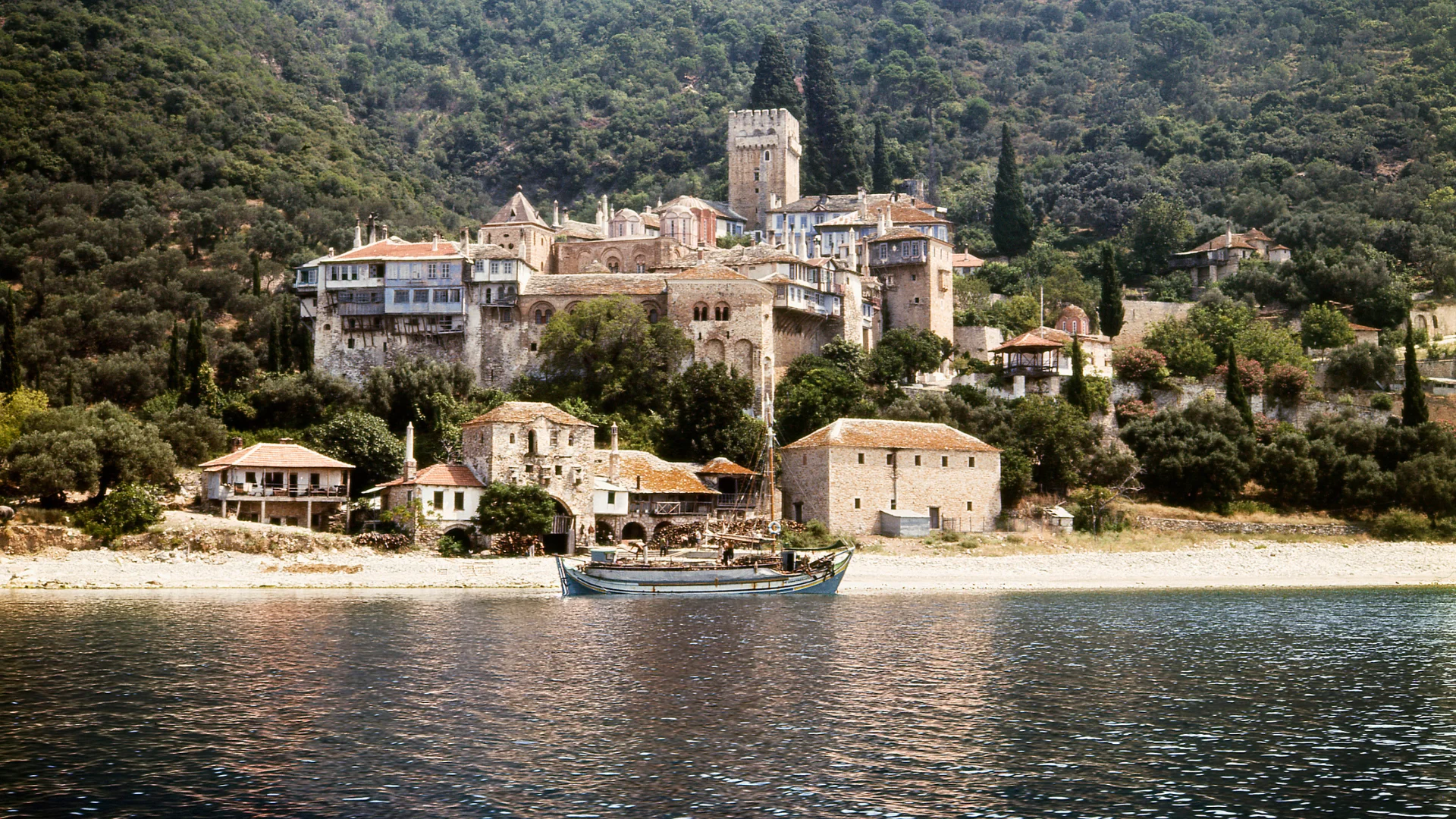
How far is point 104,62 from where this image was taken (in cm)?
10162

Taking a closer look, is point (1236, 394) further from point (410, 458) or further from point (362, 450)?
point (362, 450)

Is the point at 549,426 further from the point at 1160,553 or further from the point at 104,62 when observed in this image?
the point at 104,62

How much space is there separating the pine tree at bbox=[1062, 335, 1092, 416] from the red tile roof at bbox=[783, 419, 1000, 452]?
22.4 ft

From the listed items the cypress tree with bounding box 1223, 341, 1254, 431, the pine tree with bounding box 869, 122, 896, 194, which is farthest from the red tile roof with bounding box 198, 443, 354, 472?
the pine tree with bounding box 869, 122, 896, 194

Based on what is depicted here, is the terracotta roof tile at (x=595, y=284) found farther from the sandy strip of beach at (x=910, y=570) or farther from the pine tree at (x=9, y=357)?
the pine tree at (x=9, y=357)

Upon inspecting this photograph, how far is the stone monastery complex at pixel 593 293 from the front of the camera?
6794 cm

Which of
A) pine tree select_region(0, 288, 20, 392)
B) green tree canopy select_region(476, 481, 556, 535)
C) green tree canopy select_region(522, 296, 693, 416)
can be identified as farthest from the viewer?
green tree canopy select_region(522, 296, 693, 416)

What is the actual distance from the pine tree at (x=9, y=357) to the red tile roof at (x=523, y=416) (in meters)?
19.1

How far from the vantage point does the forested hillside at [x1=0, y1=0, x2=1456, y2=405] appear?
281 ft

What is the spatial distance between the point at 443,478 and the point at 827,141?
2386 inches

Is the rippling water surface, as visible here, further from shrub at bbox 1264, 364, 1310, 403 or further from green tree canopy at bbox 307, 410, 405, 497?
shrub at bbox 1264, 364, 1310, 403

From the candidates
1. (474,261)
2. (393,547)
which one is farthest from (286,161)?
(393,547)

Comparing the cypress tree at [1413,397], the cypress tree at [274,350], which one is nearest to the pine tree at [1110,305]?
the cypress tree at [1413,397]

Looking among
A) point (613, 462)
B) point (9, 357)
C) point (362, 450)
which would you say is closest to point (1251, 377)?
point (613, 462)
